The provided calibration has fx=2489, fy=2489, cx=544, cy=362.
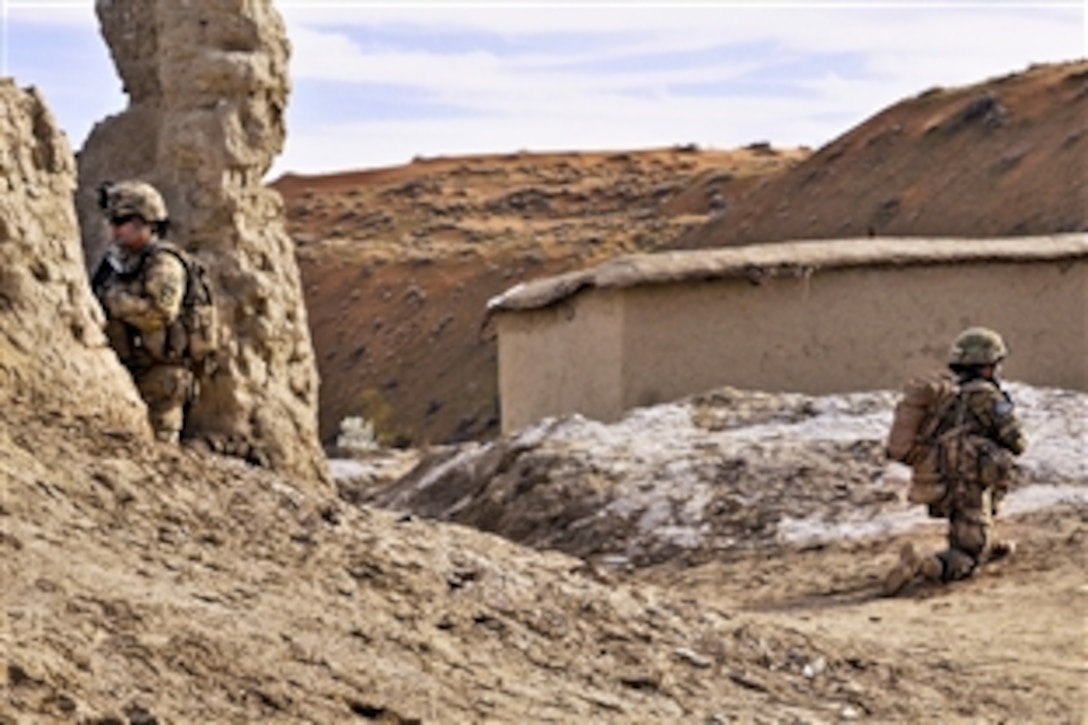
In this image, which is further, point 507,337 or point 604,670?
point 507,337

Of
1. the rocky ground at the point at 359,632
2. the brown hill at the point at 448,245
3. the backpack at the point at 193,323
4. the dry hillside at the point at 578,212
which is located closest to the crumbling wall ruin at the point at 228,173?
the backpack at the point at 193,323

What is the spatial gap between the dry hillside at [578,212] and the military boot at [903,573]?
57.5ft

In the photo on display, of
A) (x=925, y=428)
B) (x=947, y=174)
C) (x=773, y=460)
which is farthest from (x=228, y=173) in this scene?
(x=947, y=174)

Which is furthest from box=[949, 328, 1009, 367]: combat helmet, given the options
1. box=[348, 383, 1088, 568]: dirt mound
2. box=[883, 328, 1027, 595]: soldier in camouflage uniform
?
box=[348, 383, 1088, 568]: dirt mound

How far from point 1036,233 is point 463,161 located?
94.3 feet

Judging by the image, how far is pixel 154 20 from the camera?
13.6 m

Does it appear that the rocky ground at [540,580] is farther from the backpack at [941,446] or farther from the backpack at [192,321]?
the backpack at [192,321]

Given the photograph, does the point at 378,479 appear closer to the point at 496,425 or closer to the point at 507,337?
the point at 507,337

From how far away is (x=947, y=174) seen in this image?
34625mm

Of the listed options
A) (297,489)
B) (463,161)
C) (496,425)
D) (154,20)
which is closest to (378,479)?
(154,20)

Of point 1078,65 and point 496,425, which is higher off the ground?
point 1078,65

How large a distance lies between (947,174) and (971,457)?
77.7 feet

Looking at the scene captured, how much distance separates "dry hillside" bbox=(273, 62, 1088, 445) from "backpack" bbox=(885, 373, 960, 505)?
17.2 meters

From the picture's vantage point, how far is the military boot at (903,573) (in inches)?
447
